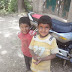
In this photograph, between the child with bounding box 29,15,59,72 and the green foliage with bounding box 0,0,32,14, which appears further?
the green foliage with bounding box 0,0,32,14

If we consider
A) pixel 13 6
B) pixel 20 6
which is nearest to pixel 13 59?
pixel 20 6

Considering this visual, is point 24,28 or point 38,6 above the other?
point 24,28

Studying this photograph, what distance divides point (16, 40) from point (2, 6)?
8.27 meters

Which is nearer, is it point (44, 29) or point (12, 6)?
point (44, 29)

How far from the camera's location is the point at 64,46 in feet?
9.34

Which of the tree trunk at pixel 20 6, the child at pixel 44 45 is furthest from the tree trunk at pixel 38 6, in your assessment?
the child at pixel 44 45

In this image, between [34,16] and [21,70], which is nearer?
[21,70]

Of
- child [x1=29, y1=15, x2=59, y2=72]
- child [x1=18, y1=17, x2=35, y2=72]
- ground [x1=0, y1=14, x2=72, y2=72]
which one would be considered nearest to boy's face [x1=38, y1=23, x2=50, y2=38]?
child [x1=29, y1=15, x2=59, y2=72]

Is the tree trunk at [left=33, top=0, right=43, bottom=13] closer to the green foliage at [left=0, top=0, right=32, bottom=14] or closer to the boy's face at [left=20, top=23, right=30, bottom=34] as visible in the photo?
the green foliage at [left=0, top=0, right=32, bottom=14]

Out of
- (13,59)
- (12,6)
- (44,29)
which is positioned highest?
(44,29)

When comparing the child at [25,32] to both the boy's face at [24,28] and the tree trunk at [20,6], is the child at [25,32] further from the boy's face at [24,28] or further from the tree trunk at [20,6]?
the tree trunk at [20,6]

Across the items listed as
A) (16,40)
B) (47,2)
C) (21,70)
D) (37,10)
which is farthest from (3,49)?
(47,2)

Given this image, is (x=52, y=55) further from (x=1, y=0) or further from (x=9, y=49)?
(x=1, y=0)

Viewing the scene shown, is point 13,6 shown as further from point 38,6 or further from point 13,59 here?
point 13,59
